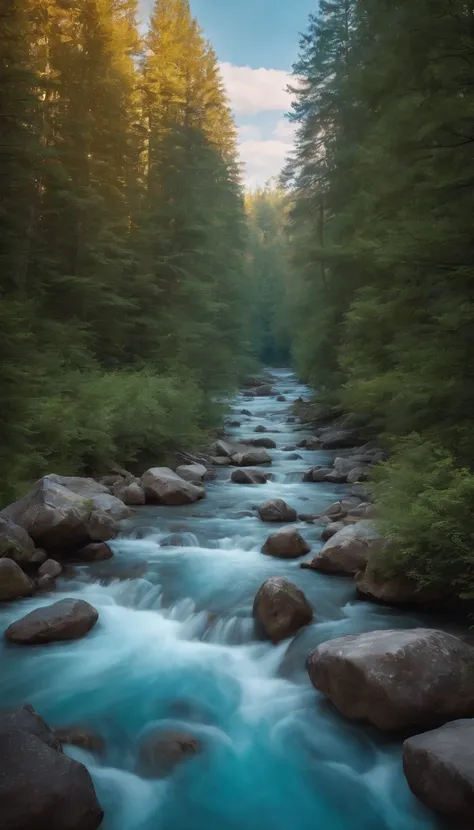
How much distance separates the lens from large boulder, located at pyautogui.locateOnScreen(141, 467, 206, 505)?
12305 mm

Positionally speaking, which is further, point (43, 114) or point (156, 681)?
point (43, 114)

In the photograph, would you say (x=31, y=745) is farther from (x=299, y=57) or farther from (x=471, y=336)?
(x=299, y=57)

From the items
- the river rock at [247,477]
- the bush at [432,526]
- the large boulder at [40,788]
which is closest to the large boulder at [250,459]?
the river rock at [247,477]

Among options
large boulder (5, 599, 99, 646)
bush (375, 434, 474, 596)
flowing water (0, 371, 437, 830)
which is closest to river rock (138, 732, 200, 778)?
flowing water (0, 371, 437, 830)

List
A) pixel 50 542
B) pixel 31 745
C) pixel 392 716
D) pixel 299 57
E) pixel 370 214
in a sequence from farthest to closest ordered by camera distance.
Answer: pixel 299 57
pixel 370 214
pixel 50 542
pixel 392 716
pixel 31 745

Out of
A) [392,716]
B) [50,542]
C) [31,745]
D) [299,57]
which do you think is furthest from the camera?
[299,57]

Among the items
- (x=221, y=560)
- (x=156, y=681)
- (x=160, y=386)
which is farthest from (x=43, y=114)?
(x=156, y=681)

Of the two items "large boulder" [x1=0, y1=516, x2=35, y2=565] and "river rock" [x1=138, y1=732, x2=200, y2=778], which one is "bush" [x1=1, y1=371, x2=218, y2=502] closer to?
"large boulder" [x1=0, y1=516, x2=35, y2=565]

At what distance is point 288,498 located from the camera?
42.7ft

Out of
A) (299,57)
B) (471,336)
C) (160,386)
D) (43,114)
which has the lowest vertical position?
(160,386)

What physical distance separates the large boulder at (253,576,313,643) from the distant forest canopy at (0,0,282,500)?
4.49m

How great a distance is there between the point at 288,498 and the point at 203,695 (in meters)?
7.50

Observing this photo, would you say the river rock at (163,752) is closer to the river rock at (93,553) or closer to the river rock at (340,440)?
the river rock at (93,553)

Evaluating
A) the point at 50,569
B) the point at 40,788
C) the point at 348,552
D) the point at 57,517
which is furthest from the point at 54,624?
the point at 348,552
